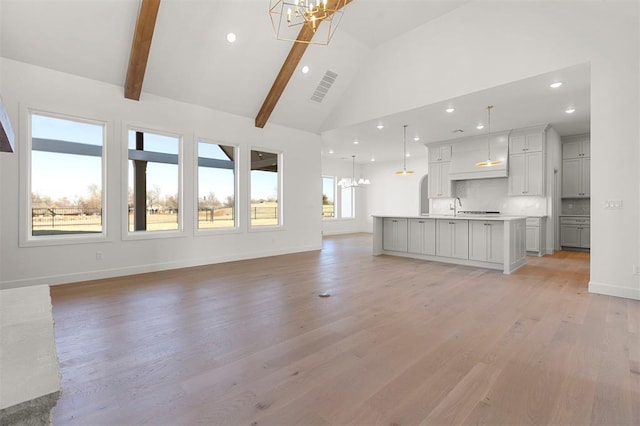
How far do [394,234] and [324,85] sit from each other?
358 cm

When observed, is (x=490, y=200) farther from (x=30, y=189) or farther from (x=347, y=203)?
(x=30, y=189)

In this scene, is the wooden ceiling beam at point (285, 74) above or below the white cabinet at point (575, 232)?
above

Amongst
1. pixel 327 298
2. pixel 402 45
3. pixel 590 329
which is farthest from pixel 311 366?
pixel 402 45

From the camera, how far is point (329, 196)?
41.1 ft

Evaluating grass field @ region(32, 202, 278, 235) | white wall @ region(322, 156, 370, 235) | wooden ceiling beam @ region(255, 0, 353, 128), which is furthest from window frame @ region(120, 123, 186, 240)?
white wall @ region(322, 156, 370, 235)

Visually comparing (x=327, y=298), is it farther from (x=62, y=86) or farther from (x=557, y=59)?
(x=62, y=86)

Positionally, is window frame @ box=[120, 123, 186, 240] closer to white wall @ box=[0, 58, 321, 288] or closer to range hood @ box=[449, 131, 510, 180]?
white wall @ box=[0, 58, 321, 288]

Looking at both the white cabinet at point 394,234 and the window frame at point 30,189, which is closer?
the window frame at point 30,189

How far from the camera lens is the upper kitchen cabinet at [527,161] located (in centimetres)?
707

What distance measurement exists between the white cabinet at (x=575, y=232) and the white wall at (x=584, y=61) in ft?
15.6

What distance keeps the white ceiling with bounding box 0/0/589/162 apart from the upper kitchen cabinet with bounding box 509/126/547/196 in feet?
1.53

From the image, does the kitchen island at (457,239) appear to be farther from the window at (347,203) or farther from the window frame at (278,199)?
the window at (347,203)

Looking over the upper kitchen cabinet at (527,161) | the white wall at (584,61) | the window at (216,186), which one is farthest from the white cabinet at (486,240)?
the window at (216,186)

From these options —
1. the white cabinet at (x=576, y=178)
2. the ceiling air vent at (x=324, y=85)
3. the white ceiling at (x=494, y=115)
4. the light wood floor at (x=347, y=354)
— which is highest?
the ceiling air vent at (x=324, y=85)
